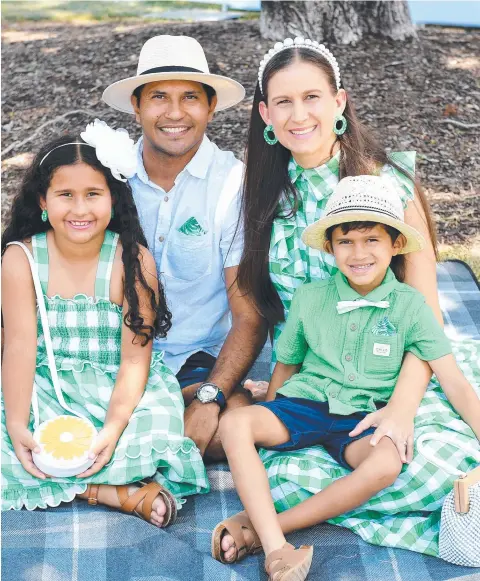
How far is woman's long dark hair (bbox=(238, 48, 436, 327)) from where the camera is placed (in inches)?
140

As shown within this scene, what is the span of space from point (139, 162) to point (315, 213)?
812 mm

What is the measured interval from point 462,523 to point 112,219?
1753 millimetres

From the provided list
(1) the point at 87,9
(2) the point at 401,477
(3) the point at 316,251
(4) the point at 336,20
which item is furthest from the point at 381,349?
(1) the point at 87,9

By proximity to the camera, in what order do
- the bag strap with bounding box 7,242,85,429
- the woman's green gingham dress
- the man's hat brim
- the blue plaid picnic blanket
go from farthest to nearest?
the man's hat brim < the bag strap with bounding box 7,242,85,429 < the woman's green gingham dress < the blue plaid picnic blanket

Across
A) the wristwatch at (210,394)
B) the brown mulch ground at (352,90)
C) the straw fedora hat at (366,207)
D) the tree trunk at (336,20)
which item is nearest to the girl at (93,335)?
the wristwatch at (210,394)

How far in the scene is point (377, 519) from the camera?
3.05 metres

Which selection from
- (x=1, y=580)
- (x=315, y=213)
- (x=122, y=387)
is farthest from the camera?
(x=315, y=213)

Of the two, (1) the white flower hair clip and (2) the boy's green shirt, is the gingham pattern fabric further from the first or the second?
(1) the white flower hair clip

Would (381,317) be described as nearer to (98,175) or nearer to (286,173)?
(286,173)

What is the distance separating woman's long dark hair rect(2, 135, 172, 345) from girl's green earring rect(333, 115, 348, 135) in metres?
0.86

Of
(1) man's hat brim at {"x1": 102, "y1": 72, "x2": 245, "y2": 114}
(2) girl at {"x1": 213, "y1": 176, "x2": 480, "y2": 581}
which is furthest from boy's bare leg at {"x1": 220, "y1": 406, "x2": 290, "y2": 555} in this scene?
(1) man's hat brim at {"x1": 102, "y1": 72, "x2": 245, "y2": 114}

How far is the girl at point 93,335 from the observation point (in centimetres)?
318

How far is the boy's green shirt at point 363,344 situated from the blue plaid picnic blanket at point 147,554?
1.58 feet

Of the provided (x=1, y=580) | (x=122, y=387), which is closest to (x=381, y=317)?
(x=122, y=387)
